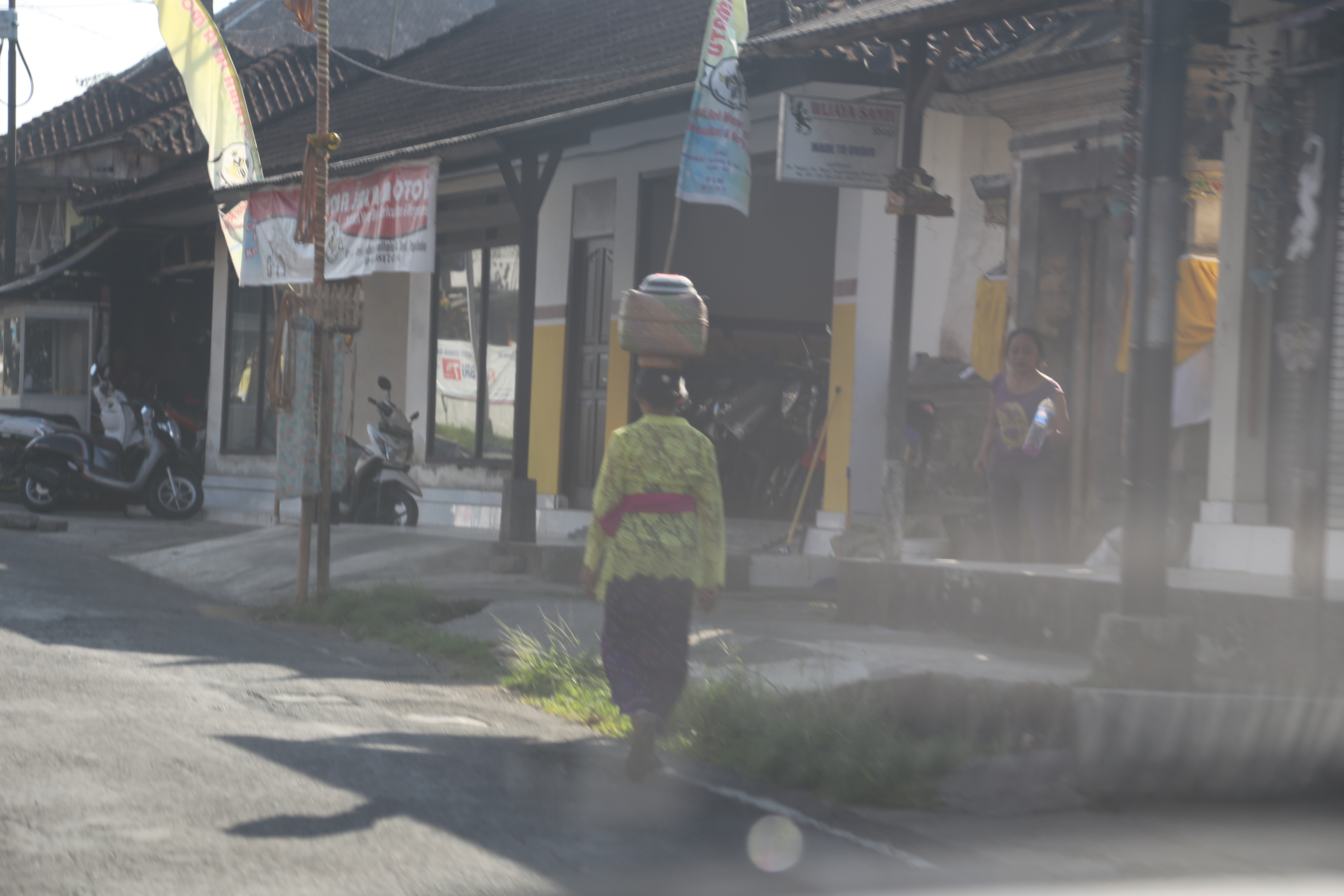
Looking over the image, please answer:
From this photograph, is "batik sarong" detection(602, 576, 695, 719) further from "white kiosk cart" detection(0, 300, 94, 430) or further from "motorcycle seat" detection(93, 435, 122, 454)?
"white kiosk cart" detection(0, 300, 94, 430)

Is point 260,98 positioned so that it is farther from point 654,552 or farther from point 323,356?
point 654,552

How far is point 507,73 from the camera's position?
16391 mm

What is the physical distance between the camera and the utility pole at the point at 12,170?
82.8 ft

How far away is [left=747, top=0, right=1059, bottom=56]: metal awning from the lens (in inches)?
307

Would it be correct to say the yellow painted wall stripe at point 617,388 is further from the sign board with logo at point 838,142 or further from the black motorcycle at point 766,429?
the sign board with logo at point 838,142

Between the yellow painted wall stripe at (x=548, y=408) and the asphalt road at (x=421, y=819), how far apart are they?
816 centimetres

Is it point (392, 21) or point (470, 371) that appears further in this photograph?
point (392, 21)

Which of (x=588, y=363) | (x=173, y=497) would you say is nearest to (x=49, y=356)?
(x=173, y=497)

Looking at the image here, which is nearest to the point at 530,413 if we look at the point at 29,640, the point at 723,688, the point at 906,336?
the point at 906,336

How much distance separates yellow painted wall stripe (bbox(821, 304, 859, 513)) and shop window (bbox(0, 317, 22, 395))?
15938 mm

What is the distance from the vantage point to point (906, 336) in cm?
918

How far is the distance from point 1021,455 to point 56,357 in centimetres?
1928

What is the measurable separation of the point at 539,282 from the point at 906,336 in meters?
7.18

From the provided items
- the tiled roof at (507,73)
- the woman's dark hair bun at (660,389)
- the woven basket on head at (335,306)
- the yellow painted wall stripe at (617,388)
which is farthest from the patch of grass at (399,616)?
the yellow painted wall stripe at (617,388)
